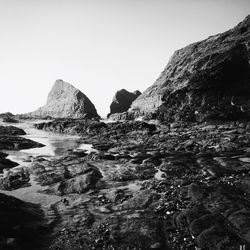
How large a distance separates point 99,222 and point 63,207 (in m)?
3.96

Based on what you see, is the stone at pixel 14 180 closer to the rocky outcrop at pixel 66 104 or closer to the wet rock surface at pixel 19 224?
the wet rock surface at pixel 19 224

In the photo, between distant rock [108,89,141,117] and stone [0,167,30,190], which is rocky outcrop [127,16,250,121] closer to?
distant rock [108,89,141,117]

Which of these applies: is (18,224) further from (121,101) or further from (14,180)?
(121,101)

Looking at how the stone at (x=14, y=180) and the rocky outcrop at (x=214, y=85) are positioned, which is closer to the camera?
the stone at (x=14, y=180)

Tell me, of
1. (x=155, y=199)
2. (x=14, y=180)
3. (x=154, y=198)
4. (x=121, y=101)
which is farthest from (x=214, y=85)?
(x=121, y=101)

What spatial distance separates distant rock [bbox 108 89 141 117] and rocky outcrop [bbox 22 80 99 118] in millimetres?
11052

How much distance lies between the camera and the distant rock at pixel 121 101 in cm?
12194

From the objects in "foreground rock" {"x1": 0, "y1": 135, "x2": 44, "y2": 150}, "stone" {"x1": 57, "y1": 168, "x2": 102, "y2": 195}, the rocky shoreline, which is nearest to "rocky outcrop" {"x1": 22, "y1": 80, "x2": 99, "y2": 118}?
"foreground rock" {"x1": 0, "y1": 135, "x2": 44, "y2": 150}

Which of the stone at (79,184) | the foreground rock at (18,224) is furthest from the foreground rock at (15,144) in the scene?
the foreground rock at (18,224)

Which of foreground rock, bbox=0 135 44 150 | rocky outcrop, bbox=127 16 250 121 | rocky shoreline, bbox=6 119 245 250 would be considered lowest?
rocky shoreline, bbox=6 119 245 250

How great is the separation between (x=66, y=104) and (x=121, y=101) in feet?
101

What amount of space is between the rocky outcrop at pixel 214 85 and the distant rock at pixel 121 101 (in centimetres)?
4016

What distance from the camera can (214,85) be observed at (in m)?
63.3

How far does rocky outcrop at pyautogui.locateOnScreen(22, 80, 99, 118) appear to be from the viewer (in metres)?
122
